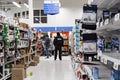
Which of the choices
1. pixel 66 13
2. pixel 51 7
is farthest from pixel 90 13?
pixel 66 13

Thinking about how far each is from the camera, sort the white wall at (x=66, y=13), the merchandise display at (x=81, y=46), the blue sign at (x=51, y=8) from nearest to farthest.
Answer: the merchandise display at (x=81, y=46) < the blue sign at (x=51, y=8) < the white wall at (x=66, y=13)

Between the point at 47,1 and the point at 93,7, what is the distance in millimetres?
14767

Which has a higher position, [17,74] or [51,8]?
[51,8]

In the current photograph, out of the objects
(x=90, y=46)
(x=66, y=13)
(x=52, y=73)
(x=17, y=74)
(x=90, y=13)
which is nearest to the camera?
(x=90, y=13)

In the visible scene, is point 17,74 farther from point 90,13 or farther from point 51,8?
point 51,8

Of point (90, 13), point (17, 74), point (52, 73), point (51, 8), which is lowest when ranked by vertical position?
point (52, 73)

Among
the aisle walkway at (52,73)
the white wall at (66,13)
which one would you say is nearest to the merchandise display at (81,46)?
the aisle walkway at (52,73)

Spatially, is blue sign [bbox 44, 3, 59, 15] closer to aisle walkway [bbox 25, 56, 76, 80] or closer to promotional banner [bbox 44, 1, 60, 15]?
promotional banner [bbox 44, 1, 60, 15]

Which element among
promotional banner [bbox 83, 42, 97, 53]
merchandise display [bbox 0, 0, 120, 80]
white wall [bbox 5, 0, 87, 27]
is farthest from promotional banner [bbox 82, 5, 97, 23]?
white wall [bbox 5, 0, 87, 27]

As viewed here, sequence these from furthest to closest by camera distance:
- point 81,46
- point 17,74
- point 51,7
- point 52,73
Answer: point 51,7 → point 52,73 → point 17,74 → point 81,46

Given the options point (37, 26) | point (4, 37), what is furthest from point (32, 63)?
point (37, 26)

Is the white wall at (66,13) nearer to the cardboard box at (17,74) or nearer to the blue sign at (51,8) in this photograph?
the blue sign at (51,8)

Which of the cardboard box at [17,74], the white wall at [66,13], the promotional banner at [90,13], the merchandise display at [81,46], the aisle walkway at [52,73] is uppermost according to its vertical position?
the white wall at [66,13]

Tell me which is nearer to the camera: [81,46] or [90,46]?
[90,46]
